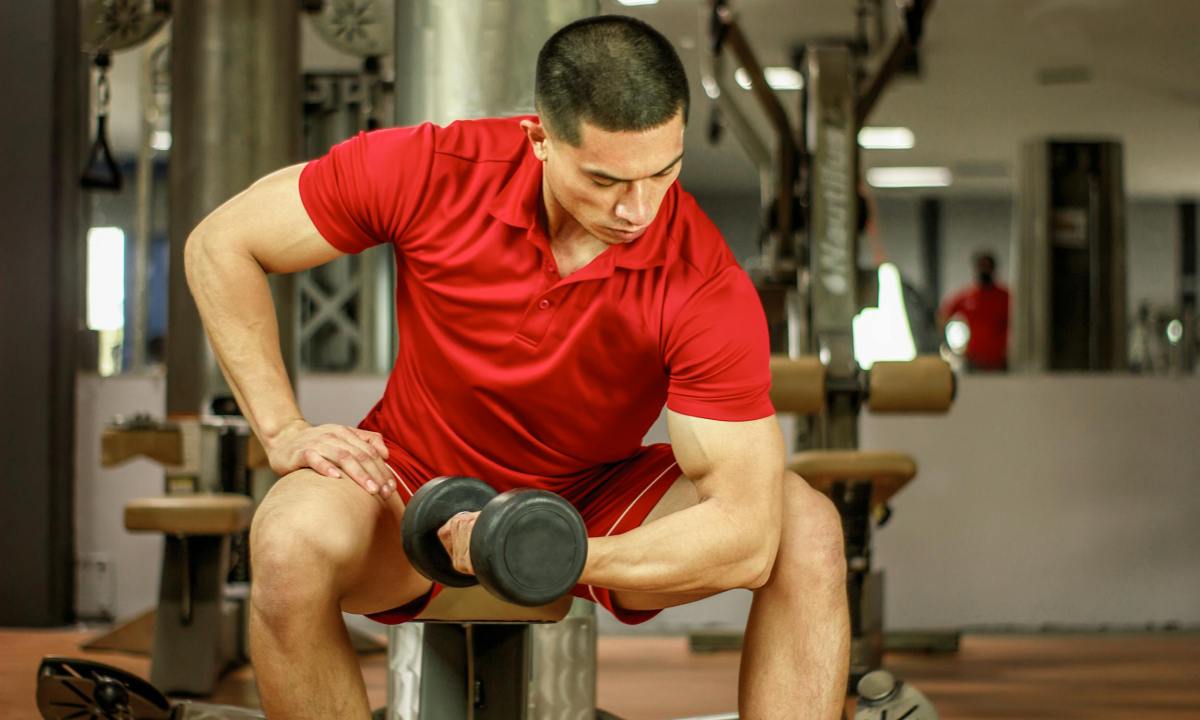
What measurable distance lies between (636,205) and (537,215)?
189 mm

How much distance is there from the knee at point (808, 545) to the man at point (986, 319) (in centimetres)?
657

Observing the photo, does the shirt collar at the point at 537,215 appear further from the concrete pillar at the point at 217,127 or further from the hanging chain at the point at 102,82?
the hanging chain at the point at 102,82

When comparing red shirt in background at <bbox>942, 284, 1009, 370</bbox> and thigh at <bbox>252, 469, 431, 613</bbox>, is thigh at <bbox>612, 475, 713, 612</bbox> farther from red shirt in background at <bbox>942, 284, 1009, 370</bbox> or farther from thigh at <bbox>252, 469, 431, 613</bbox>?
red shirt in background at <bbox>942, 284, 1009, 370</bbox>

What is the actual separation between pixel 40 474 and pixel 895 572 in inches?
103

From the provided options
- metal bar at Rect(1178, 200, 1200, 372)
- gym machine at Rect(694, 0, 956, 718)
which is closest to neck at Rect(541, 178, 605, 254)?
gym machine at Rect(694, 0, 956, 718)

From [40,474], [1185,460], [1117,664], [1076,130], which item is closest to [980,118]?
[1076,130]

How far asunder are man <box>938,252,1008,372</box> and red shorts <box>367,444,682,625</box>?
6.49m

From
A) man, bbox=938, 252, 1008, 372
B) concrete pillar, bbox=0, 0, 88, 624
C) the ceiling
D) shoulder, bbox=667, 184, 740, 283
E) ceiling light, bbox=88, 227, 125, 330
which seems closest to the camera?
shoulder, bbox=667, 184, 740, 283

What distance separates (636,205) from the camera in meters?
1.37

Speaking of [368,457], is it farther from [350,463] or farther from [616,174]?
[616,174]

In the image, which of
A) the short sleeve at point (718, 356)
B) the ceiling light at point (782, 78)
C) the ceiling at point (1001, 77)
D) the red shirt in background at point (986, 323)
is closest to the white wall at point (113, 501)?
the ceiling at point (1001, 77)

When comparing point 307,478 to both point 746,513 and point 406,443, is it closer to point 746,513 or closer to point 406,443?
point 406,443

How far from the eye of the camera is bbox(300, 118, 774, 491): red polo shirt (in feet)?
4.81

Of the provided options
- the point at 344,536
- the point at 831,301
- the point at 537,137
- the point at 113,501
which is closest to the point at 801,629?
the point at 344,536
